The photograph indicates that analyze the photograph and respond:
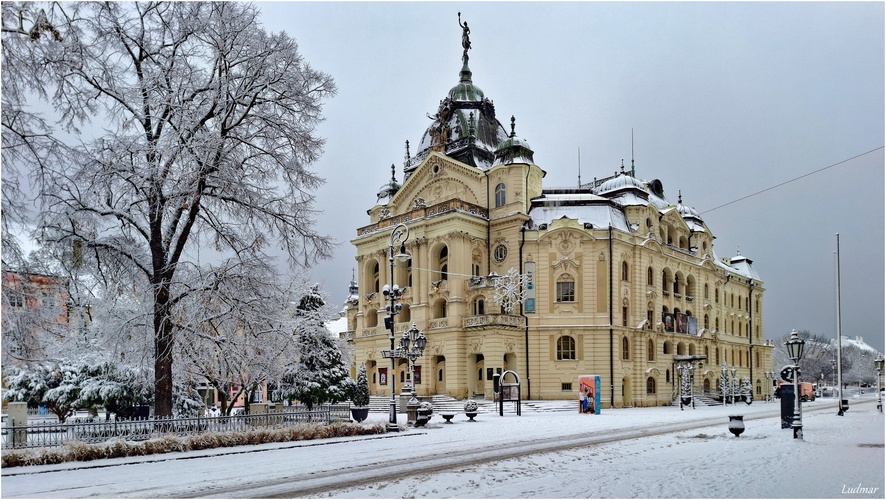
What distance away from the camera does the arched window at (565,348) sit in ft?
174

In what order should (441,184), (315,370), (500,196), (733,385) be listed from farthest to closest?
(733,385), (441,184), (500,196), (315,370)

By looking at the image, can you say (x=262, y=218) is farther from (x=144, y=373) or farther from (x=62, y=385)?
(x=62, y=385)

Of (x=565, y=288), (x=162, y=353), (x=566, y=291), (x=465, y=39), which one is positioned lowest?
(x=162, y=353)

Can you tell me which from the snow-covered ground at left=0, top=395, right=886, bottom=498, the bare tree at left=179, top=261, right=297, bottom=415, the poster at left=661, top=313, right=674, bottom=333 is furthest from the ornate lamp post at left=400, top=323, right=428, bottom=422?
the poster at left=661, top=313, right=674, bottom=333

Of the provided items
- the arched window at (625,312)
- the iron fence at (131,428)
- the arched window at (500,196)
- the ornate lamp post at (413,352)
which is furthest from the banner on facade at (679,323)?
the iron fence at (131,428)

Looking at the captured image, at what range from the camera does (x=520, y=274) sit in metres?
52.9

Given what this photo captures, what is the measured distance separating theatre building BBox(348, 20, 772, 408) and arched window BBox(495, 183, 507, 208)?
9 cm

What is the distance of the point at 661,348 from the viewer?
57875 mm

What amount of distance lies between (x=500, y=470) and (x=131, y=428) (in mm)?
10593

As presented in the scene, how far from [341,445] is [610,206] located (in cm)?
3818

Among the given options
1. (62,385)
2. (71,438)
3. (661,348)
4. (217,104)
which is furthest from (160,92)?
(661,348)

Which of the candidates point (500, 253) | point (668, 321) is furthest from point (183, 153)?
point (668, 321)

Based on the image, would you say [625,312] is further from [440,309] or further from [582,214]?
[440,309]

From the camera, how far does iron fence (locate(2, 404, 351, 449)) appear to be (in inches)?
703
